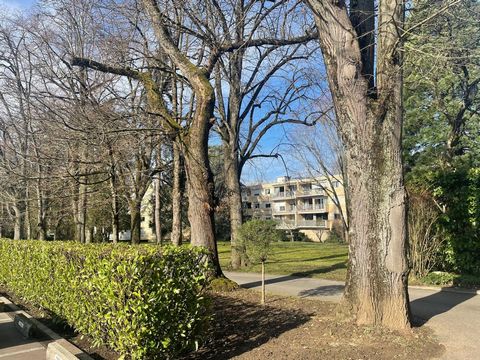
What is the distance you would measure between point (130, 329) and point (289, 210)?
6989cm

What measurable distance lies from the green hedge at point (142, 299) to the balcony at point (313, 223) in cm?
5931

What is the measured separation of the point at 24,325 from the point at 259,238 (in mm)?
4958

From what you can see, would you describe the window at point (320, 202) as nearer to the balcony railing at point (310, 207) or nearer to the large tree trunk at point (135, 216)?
the balcony railing at point (310, 207)

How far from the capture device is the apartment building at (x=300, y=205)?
6278 cm

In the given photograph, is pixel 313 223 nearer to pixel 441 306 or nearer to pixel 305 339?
pixel 441 306

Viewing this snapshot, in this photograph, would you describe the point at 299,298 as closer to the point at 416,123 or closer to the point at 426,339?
the point at 426,339

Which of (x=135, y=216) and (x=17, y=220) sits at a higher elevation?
(x=17, y=220)

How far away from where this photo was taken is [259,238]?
9719mm

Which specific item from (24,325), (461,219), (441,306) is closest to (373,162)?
(441,306)

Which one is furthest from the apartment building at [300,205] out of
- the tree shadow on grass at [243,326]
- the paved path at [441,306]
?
the tree shadow on grass at [243,326]

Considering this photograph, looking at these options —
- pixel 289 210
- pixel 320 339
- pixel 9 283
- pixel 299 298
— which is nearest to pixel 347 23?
pixel 320 339

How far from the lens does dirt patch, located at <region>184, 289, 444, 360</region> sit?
559 centimetres

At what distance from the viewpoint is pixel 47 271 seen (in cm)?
838

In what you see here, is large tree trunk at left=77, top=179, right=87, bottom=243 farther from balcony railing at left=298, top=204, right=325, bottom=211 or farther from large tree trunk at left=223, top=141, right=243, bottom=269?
balcony railing at left=298, top=204, right=325, bottom=211
